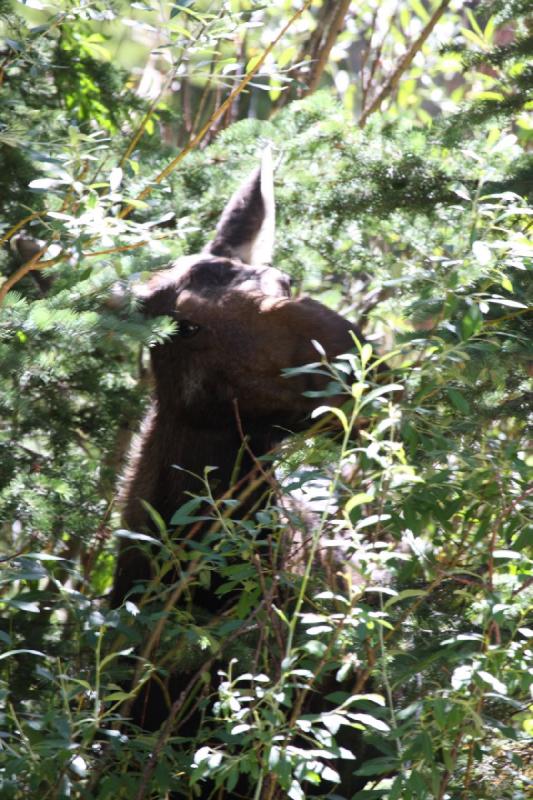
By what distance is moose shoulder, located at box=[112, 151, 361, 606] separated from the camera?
355 centimetres

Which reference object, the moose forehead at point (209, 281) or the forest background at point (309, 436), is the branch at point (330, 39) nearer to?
the forest background at point (309, 436)

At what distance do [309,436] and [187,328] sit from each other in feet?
2.68

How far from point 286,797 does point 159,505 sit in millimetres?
1375

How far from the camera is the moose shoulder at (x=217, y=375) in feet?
11.7

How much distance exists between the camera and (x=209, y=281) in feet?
12.7

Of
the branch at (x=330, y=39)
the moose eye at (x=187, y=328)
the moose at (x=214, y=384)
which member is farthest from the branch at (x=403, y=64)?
the moose eye at (x=187, y=328)

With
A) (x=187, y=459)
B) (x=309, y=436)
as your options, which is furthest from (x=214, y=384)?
(x=309, y=436)

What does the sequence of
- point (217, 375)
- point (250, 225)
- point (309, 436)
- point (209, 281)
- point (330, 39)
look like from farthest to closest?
1. point (330, 39)
2. point (250, 225)
3. point (209, 281)
4. point (217, 375)
5. point (309, 436)

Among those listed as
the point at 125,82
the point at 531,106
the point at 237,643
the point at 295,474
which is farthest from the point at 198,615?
the point at 125,82

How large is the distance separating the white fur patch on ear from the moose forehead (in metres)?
0.31

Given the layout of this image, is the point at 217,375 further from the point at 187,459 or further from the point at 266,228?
the point at 266,228

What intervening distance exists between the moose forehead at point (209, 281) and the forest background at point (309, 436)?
125mm

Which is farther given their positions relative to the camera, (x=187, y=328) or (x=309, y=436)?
(x=187, y=328)

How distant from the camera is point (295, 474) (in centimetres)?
275
